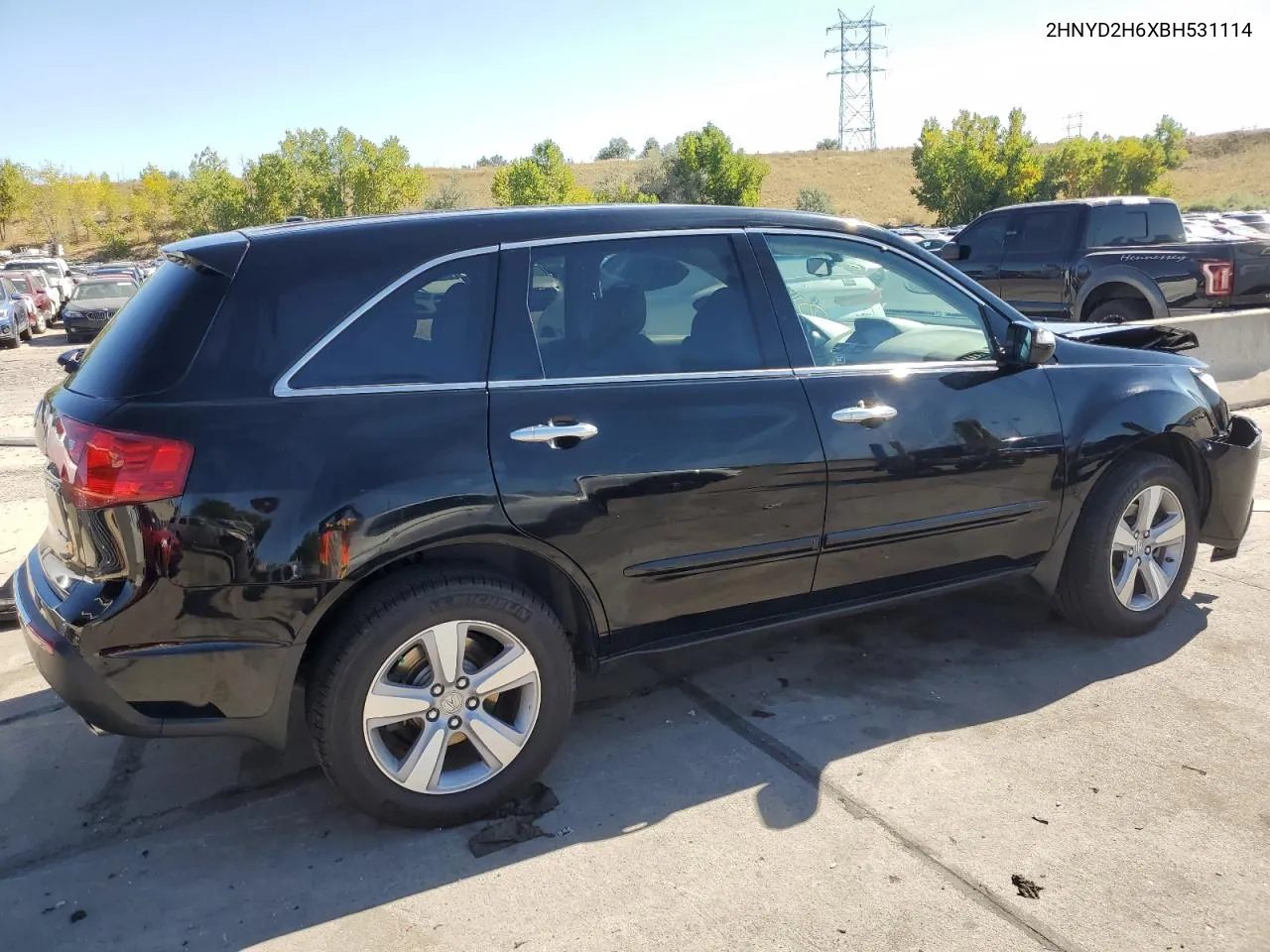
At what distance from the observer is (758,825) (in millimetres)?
3197

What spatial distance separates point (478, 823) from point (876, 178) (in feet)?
320

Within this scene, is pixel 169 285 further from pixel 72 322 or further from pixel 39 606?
pixel 72 322

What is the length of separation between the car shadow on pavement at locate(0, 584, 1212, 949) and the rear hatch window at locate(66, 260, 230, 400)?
1.41 meters

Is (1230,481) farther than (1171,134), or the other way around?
(1171,134)

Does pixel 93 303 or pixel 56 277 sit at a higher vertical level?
pixel 56 277

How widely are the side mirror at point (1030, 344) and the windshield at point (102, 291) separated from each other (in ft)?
82.9

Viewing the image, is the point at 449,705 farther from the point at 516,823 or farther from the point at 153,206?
the point at 153,206

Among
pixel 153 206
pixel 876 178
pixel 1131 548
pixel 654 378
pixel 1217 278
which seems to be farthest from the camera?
pixel 876 178

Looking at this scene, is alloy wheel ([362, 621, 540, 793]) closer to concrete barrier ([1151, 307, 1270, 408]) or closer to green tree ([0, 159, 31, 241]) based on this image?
concrete barrier ([1151, 307, 1270, 408])

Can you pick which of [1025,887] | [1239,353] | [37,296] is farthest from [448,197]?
[1025,887]

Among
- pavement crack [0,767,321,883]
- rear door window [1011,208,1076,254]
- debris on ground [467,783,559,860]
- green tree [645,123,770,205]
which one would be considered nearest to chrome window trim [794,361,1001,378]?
debris on ground [467,783,559,860]

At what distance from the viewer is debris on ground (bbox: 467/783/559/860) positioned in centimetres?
316

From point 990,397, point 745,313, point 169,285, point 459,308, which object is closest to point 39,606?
point 169,285

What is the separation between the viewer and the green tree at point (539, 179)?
52562 mm
